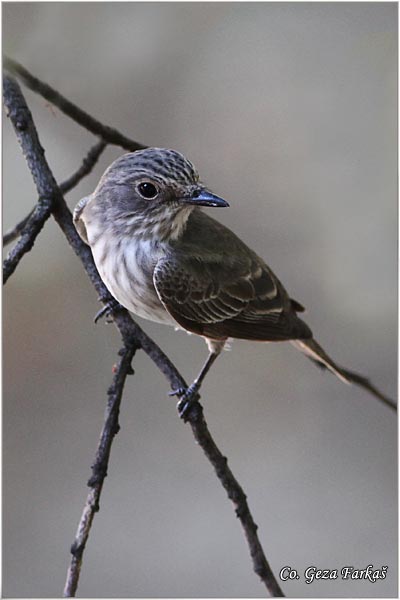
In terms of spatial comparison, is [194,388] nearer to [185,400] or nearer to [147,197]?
[185,400]

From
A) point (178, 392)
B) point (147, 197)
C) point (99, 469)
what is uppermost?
point (147, 197)

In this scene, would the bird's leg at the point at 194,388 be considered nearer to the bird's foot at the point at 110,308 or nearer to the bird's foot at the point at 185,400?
the bird's foot at the point at 185,400

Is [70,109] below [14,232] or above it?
above

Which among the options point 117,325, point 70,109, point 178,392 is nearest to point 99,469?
point 178,392

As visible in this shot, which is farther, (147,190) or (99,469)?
(147,190)

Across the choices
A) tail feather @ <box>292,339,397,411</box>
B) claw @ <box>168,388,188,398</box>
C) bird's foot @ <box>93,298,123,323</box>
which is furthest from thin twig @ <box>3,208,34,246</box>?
Answer: tail feather @ <box>292,339,397,411</box>

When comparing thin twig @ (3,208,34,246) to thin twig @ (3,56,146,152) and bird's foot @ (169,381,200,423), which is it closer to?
thin twig @ (3,56,146,152)

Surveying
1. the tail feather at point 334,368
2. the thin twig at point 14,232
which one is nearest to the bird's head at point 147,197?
the thin twig at point 14,232
